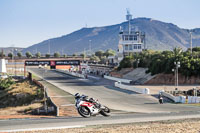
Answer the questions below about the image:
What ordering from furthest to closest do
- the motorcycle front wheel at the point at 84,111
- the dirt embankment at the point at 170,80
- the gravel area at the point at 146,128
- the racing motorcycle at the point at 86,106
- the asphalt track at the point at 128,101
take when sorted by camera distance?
the dirt embankment at the point at 170,80 < the asphalt track at the point at 128,101 < the motorcycle front wheel at the point at 84,111 < the racing motorcycle at the point at 86,106 < the gravel area at the point at 146,128

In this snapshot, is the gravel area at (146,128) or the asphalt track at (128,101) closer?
the gravel area at (146,128)

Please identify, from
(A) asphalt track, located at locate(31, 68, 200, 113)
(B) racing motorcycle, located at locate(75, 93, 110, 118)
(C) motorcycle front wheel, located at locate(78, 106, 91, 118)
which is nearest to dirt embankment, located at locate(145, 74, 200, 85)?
(A) asphalt track, located at locate(31, 68, 200, 113)

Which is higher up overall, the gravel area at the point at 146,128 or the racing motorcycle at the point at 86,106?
the racing motorcycle at the point at 86,106

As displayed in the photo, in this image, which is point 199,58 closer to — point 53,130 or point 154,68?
point 154,68

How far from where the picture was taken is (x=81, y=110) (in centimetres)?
1731

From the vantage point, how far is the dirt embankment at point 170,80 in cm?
5619

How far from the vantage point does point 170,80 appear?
57000mm

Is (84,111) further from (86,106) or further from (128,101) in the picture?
(128,101)

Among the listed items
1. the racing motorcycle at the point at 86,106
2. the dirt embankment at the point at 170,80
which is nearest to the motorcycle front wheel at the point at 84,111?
the racing motorcycle at the point at 86,106

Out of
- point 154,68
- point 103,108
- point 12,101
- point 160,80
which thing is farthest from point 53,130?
point 154,68

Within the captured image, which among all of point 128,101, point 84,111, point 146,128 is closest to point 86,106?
point 84,111

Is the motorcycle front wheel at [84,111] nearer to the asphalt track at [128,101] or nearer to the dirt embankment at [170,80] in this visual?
the asphalt track at [128,101]

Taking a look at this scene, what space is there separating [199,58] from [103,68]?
133 ft

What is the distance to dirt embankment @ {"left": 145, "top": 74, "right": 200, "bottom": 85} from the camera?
184 ft
